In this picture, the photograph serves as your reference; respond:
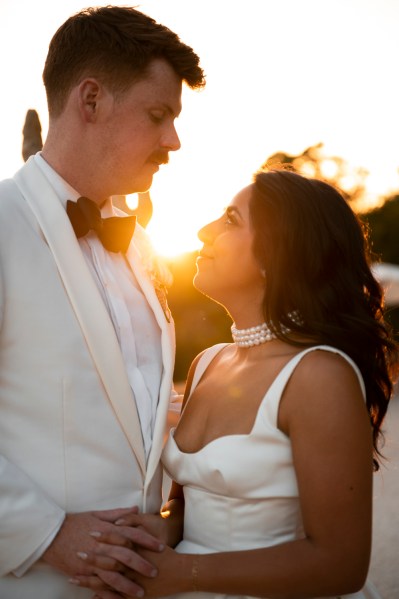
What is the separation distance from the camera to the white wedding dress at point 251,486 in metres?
2.52

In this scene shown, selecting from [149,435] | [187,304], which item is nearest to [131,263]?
[149,435]

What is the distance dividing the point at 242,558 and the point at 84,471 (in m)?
0.64

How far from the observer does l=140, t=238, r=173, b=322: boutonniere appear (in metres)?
3.12

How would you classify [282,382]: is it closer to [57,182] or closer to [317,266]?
[317,266]

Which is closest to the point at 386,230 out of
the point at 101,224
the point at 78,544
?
the point at 101,224

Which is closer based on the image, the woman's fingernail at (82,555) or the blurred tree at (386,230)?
the woman's fingernail at (82,555)

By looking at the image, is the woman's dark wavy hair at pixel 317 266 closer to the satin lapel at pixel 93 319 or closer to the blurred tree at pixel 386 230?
the satin lapel at pixel 93 319

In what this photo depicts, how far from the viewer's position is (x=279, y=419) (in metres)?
2.53

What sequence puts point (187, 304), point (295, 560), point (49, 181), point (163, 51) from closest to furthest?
point (295, 560) < point (49, 181) < point (163, 51) < point (187, 304)

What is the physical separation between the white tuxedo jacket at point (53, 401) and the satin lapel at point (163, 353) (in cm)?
1

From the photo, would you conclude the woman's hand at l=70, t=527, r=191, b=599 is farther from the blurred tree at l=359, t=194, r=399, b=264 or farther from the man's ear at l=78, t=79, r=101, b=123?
the blurred tree at l=359, t=194, r=399, b=264

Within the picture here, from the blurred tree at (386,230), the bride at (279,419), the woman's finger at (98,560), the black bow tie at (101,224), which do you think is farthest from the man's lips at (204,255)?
the blurred tree at (386,230)

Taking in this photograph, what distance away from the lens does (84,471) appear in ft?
8.13

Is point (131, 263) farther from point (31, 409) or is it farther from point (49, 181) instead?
point (31, 409)
